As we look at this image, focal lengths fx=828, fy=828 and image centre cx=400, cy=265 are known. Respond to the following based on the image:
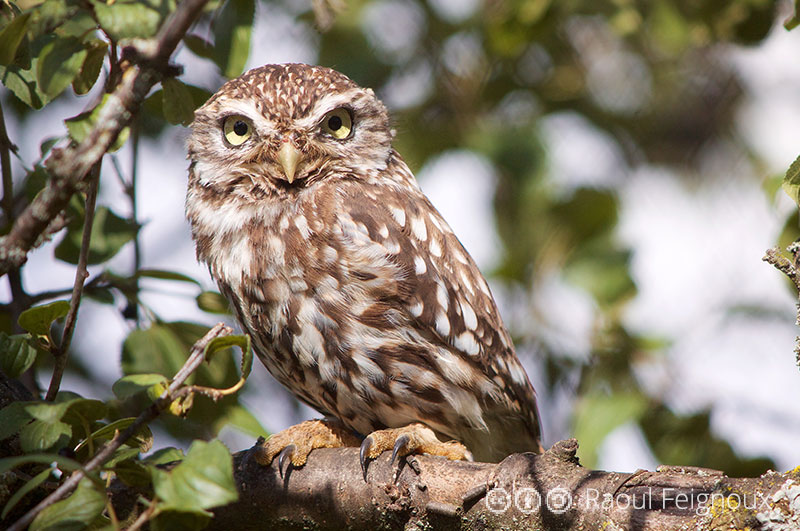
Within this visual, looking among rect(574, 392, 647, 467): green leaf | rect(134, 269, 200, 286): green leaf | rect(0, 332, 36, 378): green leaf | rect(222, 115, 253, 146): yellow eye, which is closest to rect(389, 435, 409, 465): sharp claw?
rect(574, 392, 647, 467): green leaf

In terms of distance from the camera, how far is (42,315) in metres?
1.76

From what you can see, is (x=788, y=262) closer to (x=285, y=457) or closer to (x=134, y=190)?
(x=285, y=457)

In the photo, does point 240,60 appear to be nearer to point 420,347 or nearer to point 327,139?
point 327,139

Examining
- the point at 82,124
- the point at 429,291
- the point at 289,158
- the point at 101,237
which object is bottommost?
the point at 82,124

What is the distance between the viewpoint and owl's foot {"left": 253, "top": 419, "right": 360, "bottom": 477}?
7.75 feet

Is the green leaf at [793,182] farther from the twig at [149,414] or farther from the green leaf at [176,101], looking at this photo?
the green leaf at [176,101]

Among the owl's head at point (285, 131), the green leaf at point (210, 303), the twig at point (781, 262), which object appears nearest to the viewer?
the twig at point (781, 262)

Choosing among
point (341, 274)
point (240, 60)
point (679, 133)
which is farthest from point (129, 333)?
point (679, 133)

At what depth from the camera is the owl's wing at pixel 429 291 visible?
8.77 feet

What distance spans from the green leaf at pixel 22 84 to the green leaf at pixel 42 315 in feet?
1.42

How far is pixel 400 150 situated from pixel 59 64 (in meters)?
2.03

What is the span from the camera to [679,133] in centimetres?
565

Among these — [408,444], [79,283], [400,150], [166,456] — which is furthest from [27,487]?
[400,150]

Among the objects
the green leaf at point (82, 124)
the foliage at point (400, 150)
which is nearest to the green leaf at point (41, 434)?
the foliage at point (400, 150)
